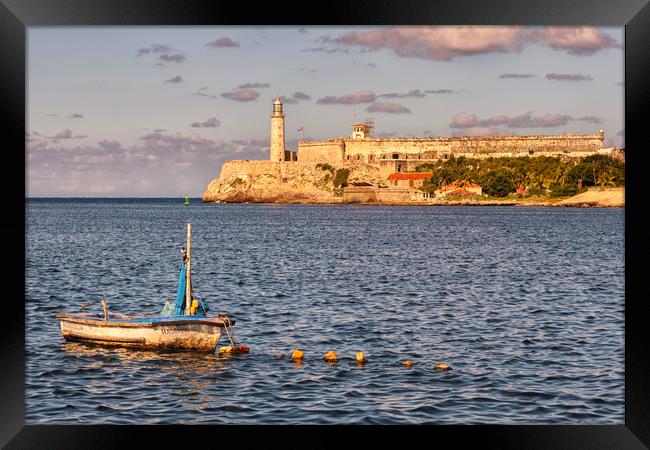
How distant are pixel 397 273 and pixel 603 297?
871 centimetres

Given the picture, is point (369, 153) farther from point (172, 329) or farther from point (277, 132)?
point (172, 329)

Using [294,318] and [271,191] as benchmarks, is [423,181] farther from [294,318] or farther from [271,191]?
[294,318]

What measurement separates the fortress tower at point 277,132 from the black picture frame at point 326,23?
4657 inches

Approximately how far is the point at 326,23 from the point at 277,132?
121106 mm

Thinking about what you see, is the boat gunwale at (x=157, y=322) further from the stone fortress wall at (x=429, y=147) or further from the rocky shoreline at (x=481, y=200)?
the stone fortress wall at (x=429, y=147)

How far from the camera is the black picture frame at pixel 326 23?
6.05 m

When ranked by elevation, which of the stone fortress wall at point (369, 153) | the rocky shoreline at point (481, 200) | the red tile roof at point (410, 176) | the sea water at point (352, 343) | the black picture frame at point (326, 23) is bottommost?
the sea water at point (352, 343)

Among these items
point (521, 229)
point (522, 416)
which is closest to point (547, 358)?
point (522, 416)

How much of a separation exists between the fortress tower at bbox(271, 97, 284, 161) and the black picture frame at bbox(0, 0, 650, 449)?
118m

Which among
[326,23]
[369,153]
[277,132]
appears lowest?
[326,23]

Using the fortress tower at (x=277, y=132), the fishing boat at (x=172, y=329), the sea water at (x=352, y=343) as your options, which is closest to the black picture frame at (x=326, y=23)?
the sea water at (x=352, y=343)

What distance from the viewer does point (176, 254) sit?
4162 centimetres

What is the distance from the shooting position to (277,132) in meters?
126

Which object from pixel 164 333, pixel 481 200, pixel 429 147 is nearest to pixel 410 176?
pixel 429 147
